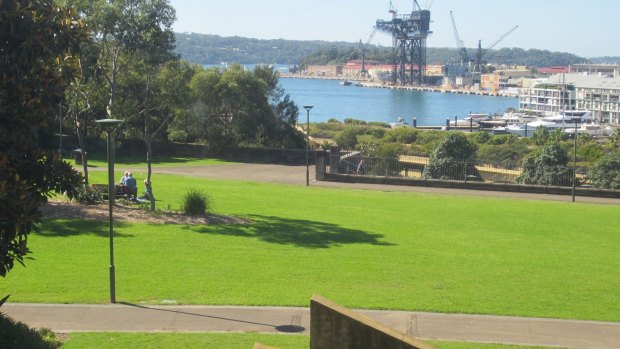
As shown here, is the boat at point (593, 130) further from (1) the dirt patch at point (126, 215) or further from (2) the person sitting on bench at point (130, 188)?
(1) the dirt patch at point (126, 215)

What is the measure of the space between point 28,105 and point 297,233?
41.6ft

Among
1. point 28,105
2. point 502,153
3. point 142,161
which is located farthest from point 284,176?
point 28,105

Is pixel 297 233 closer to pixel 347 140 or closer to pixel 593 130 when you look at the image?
pixel 347 140

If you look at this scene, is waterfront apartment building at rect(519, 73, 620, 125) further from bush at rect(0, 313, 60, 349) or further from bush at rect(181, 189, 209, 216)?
bush at rect(0, 313, 60, 349)

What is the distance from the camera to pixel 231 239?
2100 cm

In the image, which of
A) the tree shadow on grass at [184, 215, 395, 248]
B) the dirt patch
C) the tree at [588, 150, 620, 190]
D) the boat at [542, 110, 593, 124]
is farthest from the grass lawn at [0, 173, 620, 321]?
the boat at [542, 110, 593, 124]

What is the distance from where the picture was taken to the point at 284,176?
3941cm

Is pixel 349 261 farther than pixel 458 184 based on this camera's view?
No

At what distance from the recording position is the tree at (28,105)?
9922 mm

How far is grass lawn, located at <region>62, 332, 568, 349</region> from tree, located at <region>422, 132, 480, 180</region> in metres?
25.8

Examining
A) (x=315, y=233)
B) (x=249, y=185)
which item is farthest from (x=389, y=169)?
(x=315, y=233)

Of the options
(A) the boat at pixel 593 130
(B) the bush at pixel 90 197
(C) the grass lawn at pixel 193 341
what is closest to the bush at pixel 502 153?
(B) the bush at pixel 90 197

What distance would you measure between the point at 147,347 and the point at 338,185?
25435 mm

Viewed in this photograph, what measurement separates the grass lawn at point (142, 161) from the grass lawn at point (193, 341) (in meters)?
28.4
